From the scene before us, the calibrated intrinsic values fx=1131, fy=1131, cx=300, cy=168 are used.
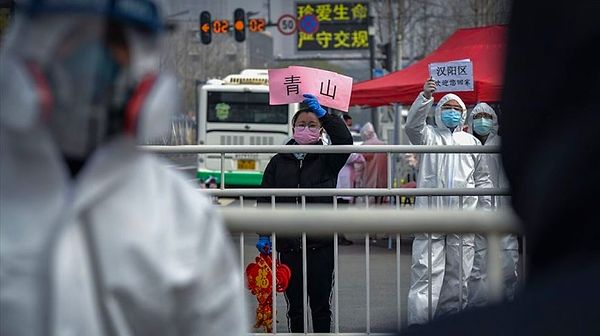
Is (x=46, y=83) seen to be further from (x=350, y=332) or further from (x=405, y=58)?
(x=405, y=58)

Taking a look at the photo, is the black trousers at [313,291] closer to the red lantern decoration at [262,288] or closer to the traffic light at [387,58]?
the red lantern decoration at [262,288]

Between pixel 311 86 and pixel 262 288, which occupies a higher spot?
pixel 311 86

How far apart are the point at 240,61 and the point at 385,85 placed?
215 ft

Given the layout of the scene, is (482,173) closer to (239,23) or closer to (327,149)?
(327,149)

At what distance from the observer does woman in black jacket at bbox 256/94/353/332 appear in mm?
7434

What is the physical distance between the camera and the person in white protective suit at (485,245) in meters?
1.81

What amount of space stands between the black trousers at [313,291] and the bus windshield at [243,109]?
1743 cm

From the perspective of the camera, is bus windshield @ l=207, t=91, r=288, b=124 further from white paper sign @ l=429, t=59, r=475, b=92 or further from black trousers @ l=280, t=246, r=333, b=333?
black trousers @ l=280, t=246, r=333, b=333

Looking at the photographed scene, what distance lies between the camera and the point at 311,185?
7.88m

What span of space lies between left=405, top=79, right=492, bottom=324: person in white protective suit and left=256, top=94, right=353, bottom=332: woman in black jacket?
605mm

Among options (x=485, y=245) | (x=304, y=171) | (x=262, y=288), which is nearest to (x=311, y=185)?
(x=304, y=171)

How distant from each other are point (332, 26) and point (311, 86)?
27695 millimetres

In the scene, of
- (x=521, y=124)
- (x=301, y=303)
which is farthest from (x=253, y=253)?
(x=521, y=124)

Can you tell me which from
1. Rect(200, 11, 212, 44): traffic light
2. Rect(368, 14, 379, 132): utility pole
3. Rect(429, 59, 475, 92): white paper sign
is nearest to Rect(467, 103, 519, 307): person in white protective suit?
Rect(429, 59, 475, 92): white paper sign
